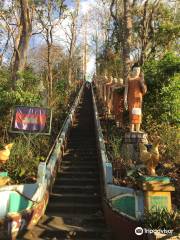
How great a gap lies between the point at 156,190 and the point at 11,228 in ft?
9.84

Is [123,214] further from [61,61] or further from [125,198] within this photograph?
[61,61]

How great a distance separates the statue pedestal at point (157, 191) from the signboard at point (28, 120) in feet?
13.2

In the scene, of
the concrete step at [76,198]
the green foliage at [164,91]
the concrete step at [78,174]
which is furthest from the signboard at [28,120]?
the green foliage at [164,91]

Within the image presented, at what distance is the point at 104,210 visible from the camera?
979 cm

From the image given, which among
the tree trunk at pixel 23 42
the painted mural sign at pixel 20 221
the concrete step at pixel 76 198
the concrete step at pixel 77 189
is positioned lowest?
the painted mural sign at pixel 20 221

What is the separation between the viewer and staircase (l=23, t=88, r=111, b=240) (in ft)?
29.4

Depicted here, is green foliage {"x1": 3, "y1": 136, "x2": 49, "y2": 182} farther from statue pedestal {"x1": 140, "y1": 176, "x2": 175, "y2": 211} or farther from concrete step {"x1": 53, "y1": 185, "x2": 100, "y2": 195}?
statue pedestal {"x1": 140, "y1": 176, "x2": 175, "y2": 211}

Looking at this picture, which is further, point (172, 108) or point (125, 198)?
point (172, 108)

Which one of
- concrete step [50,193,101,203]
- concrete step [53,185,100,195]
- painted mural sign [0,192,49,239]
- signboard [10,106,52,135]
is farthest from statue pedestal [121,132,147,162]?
painted mural sign [0,192,49,239]

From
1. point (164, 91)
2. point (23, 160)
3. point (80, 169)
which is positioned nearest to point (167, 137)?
point (164, 91)

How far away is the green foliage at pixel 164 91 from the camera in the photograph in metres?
13.8

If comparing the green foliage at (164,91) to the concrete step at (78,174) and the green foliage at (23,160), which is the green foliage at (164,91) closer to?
the concrete step at (78,174)

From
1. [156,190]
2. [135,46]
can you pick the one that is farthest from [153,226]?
[135,46]

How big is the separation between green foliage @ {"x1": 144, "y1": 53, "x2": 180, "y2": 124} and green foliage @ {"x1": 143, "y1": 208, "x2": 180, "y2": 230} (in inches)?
247
